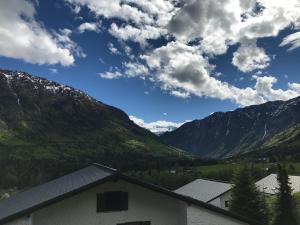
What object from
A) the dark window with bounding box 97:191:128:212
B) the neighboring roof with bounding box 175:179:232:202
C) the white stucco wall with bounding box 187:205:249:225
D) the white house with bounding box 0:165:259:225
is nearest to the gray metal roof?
the white house with bounding box 0:165:259:225

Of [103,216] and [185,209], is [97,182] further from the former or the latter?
[185,209]

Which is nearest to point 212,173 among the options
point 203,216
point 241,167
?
point 241,167

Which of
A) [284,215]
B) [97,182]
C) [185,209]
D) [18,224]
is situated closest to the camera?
[18,224]

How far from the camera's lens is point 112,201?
865 inches

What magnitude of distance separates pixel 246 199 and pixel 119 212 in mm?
35299

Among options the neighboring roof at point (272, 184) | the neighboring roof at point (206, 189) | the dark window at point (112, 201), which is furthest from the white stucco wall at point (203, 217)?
the neighboring roof at point (272, 184)

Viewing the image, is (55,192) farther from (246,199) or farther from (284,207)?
(284,207)

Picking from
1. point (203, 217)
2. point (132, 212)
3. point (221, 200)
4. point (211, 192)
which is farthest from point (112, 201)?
point (211, 192)

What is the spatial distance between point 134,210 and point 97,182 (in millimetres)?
3262

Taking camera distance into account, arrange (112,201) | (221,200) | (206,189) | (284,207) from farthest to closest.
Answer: (206,189), (221,200), (284,207), (112,201)

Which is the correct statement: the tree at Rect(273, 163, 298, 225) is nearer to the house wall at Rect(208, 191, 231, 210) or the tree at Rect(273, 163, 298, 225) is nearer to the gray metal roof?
the house wall at Rect(208, 191, 231, 210)

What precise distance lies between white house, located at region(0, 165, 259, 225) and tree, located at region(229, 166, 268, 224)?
31.3 metres

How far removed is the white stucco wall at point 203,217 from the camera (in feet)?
71.3

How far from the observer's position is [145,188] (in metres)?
22.7
